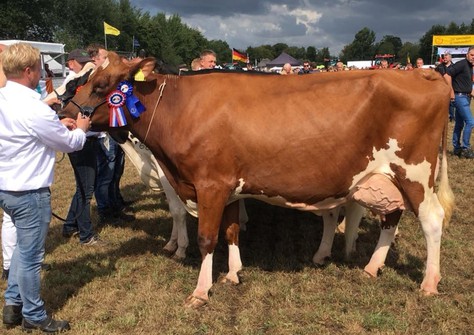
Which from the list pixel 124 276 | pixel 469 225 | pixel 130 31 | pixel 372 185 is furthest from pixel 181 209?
pixel 130 31

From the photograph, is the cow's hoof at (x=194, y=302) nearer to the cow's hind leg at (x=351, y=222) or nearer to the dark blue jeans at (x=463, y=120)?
the cow's hind leg at (x=351, y=222)

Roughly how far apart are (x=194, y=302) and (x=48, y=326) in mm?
1316

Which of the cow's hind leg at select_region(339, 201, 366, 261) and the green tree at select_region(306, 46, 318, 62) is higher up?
the green tree at select_region(306, 46, 318, 62)

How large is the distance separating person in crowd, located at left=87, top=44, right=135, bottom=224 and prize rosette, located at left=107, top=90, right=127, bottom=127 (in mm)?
2016

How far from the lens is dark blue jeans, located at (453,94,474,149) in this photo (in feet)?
32.9

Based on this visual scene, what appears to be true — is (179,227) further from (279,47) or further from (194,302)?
(279,47)

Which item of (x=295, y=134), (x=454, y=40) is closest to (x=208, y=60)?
(x=295, y=134)

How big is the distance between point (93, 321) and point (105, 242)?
2.09 metres

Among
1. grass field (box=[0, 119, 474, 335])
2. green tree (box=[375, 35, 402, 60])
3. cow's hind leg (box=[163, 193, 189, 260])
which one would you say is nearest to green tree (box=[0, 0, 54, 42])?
grass field (box=[0, 119, 474, 335])

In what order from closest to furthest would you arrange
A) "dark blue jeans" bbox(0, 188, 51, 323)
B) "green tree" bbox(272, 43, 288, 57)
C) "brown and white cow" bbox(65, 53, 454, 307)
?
1. "dark blue jeans" bbox(0, 188, 51, 323)
2. "brown and white cow" bbox(65, 53, 454, 307)
3. "green tree" bbox(272, 43, 288, 57)

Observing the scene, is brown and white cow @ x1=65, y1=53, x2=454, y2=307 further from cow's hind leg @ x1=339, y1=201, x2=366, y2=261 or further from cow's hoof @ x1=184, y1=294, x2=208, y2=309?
cow's hind leg @ x1=339, y1=201, x2=366, y2=261

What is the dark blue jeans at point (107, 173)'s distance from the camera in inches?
256

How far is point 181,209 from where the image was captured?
17.9ft

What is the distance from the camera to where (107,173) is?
21.8ft
